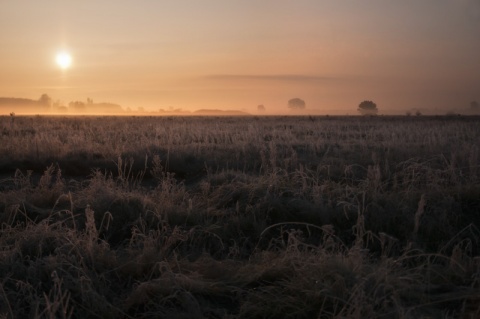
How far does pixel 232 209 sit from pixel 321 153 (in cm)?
668

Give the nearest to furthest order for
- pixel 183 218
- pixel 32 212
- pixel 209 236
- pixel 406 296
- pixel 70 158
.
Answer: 1. pixel 406 296
2. pixel 209 236
3. pixel 183 218
4. pixel 32 212
5. pixel 70 158

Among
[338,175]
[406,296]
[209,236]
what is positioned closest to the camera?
[406,296]

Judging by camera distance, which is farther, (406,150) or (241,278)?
(406,150)

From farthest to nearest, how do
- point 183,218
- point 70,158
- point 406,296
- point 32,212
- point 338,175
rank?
point 70,158, point 338,175, point 32,212, point 183,218, point 406,296

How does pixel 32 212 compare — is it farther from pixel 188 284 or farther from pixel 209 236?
pixel 188 284

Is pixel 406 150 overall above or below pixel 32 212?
above

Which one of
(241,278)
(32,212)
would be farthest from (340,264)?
(32,212)

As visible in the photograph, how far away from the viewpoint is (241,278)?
13.8 feet

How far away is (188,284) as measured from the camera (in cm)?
400

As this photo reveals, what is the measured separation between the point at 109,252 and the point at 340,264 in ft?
8.31

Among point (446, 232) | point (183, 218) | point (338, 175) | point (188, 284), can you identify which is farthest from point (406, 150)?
point (188, 284)

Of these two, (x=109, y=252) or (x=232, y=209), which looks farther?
(x=232, y=209)

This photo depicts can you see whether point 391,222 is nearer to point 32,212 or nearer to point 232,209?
point 232,209

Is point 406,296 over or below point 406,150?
below
